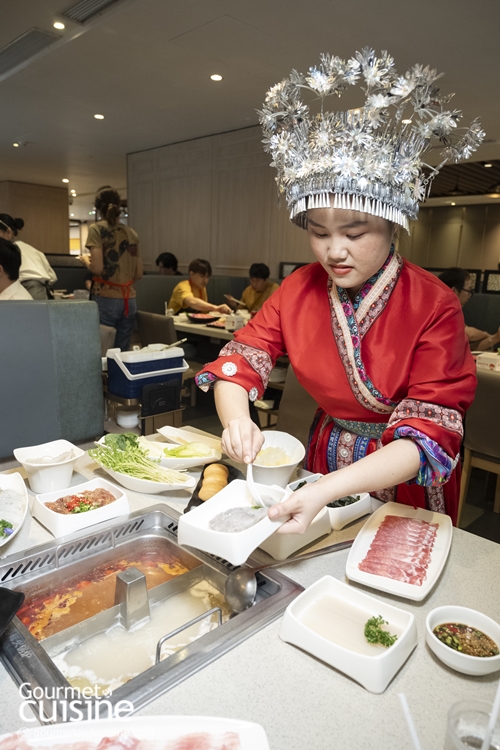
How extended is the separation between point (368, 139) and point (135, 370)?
1.60 meters

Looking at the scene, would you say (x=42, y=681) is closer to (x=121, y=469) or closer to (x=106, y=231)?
(x=121, y=469)

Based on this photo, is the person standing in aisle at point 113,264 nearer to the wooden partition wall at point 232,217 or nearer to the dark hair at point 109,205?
the dark hair at point 109,205

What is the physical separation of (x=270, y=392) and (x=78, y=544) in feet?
11.8

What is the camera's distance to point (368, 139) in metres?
1.10

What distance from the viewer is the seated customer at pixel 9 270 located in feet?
9.36

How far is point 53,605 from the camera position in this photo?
1048mm

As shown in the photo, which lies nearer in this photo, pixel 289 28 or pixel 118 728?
pixel 118 728

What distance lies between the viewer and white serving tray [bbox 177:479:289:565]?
893 mm

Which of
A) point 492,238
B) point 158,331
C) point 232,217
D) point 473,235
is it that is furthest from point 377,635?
point 473,235

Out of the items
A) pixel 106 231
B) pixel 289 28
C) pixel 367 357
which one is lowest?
pixel 367 357

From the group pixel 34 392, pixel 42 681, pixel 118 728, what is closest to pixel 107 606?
pixel 42 681

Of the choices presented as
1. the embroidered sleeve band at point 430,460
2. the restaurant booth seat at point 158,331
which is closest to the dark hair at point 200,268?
the restaurant booth seat at point 158,331

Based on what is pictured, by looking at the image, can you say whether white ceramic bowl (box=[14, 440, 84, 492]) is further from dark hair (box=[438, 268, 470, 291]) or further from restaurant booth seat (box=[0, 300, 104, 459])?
dark hair (box=[438, 268, 470, 291])

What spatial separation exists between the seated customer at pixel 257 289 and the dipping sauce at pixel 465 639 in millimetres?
5209
